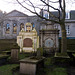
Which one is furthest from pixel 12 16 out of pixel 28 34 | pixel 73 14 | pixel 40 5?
pixel 40 5

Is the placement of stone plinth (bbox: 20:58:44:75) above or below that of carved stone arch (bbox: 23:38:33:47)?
below

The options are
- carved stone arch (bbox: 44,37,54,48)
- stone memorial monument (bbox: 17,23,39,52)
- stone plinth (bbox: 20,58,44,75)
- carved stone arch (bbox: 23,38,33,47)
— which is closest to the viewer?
stone plinth (bbox: 20,58,44,75)

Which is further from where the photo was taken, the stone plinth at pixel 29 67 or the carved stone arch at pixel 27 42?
the carved stone arch at pixel 27 42

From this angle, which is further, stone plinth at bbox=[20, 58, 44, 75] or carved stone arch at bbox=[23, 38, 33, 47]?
carved stone arch at bbox=[23, 38, 33, 47]

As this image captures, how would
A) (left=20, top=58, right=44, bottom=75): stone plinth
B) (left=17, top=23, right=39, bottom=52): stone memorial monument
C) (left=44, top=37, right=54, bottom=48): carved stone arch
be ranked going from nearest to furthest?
(left=20, top=58, right=44, bottom=75): stone plinth < (left=44, top=37, right=54, bottom=48): carved stone arch < (left=17, top=23, right=39, bottom=52): stone memorial monument

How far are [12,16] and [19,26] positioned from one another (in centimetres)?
336

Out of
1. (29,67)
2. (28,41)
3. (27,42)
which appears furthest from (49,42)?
(29,67)

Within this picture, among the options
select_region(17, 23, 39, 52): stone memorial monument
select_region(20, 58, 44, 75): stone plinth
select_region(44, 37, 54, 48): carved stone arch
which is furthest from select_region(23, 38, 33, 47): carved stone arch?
select_region(20, 58, 44, 75): stone plinth

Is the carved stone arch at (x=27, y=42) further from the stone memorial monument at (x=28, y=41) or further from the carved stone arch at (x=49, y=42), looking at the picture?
the carved stone arch at (x=49, y=42)

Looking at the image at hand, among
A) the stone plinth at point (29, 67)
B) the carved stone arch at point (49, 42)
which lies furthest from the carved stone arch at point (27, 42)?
the stone plinth at point (29, 67)

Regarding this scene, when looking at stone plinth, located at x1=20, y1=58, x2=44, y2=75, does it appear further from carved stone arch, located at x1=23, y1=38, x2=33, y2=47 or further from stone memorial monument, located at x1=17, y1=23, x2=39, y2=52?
carved stone arch, located at x1=23, y1=38, x2=33, y2=47

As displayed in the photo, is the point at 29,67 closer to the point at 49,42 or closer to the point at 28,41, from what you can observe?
the point at 49,42

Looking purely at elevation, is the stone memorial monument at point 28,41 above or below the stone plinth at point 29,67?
above

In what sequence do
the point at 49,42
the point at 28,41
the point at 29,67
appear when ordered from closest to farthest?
the point at 29,67 < the point at 49,42 < the point at 28,41
